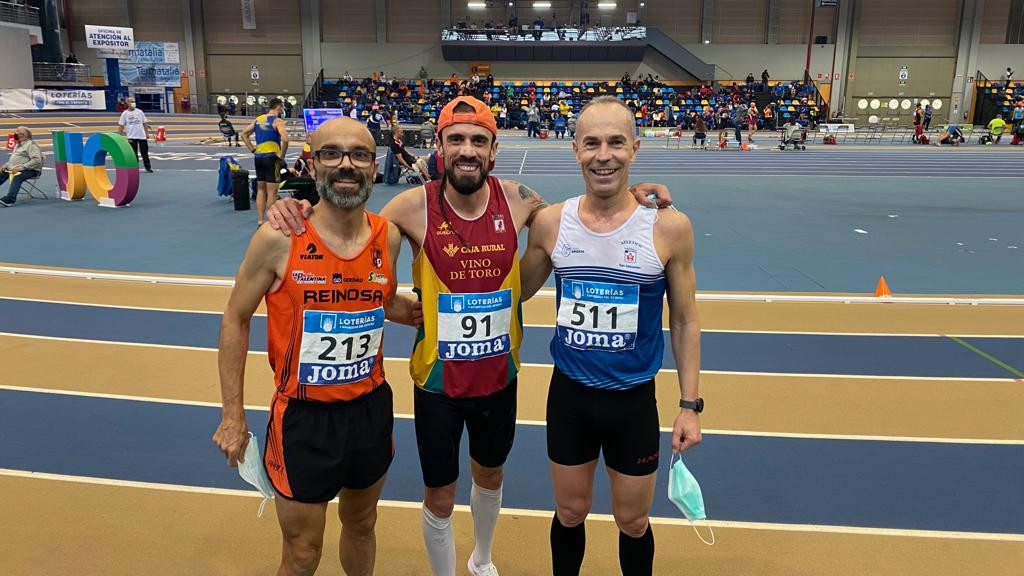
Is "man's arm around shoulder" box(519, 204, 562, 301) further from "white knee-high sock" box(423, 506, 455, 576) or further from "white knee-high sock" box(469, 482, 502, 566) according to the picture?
"white knee-high sock" box(423, 506, 455, 576)

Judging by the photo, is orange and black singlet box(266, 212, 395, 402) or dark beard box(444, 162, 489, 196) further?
dark beard box(444, 162, 489, 196)

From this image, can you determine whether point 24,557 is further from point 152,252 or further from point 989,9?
point 989,9

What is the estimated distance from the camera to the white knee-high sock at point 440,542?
2820 mm

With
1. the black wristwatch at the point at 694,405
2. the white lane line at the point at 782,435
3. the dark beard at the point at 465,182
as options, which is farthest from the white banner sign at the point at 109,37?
the black wristwatch at the point at 694,405

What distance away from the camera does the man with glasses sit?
237 centimetres

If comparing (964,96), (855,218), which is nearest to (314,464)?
(855,218)

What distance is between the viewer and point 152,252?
9180mm

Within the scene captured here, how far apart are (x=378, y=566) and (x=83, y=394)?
3.03 meters

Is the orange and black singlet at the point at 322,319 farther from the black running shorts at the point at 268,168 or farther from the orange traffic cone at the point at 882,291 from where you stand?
the black running shorts at the point at 268,168

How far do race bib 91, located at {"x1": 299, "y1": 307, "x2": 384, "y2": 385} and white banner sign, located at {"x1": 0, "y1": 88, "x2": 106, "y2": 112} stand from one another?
33387 millimetres

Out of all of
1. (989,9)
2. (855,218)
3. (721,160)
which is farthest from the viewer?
(989,9)

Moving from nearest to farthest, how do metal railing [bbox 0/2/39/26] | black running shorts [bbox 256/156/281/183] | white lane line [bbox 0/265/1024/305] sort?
white lane line [bbox 0/265/1024/305] < black running shorts [bbox 256/156/281/183] < metal railing [bbox 0/2/39/26]

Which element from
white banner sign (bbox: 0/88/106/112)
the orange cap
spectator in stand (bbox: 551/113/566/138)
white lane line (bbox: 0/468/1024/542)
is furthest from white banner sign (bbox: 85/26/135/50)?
the orange cap

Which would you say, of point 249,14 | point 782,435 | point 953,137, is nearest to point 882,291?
point 782,435
